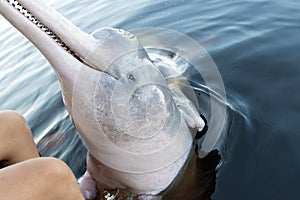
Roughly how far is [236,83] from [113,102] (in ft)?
5.35

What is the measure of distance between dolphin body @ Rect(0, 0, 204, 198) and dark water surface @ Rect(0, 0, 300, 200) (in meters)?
0.46

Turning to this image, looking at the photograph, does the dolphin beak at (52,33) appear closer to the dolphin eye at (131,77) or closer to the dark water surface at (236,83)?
the dolphin eye at (131,77)

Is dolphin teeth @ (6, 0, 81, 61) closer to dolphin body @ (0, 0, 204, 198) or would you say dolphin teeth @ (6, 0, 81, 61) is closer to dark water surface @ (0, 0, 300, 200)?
dolphin body @ (0, 0, 204, 198)

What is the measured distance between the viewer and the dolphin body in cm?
250

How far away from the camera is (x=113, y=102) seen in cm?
276

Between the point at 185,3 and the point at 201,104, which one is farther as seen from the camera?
the point at 185,3

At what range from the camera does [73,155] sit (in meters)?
3.79

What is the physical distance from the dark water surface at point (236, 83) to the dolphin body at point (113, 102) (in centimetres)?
46

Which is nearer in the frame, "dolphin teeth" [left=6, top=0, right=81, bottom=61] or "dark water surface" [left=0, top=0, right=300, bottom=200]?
"dolphin teeth" [left=6, top=0, right=81, bottom=61]

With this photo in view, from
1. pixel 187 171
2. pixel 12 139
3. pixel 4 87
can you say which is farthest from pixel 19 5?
pixel 4 87

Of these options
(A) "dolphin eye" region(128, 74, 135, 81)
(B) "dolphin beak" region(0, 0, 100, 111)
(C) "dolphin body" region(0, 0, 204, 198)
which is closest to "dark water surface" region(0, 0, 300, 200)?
(C) "dolphin body" region(0, 0, 204, 198)

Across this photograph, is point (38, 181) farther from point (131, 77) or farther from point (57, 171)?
point (131, 77)

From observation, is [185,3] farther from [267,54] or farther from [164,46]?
[267,54]

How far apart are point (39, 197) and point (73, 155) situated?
64.8 inches
